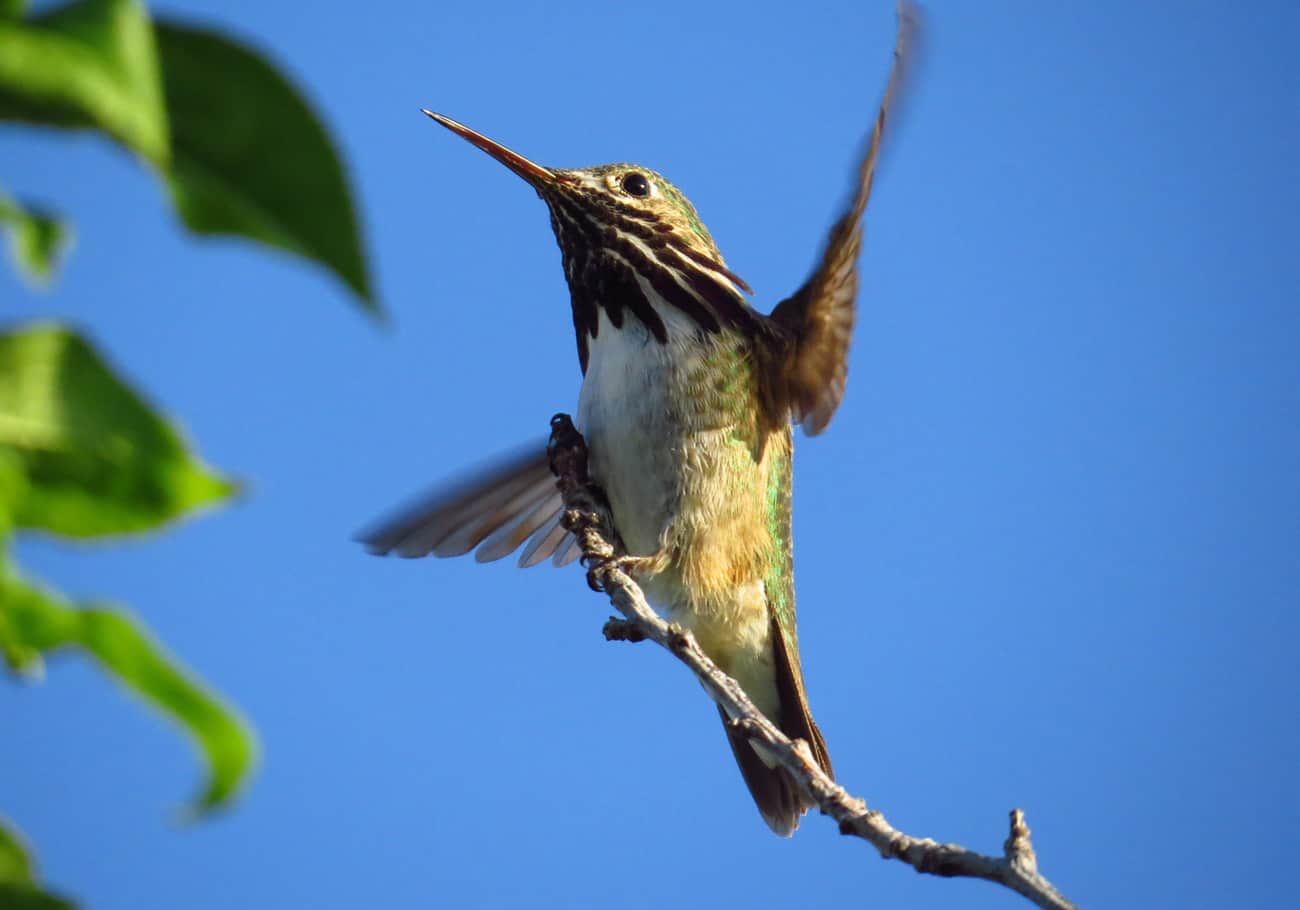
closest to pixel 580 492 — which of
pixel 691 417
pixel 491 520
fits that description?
pixel 691 417

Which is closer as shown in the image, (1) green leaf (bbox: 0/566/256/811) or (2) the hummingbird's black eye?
(1) green leaf (bbox: 0/566/256/811)

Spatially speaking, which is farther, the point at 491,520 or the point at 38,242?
the point at 491,520

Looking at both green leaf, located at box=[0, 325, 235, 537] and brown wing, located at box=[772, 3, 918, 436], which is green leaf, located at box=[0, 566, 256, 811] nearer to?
green leaf, located at box=[0, 325, 235, 537]

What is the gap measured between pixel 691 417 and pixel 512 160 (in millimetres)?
1343

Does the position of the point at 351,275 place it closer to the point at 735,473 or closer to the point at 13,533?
the point at 13,533

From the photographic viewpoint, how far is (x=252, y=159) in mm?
905

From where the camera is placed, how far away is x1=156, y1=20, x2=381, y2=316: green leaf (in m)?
0.87

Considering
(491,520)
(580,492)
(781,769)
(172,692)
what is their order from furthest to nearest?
(491,520), (781,769), (580,492), (172,692)

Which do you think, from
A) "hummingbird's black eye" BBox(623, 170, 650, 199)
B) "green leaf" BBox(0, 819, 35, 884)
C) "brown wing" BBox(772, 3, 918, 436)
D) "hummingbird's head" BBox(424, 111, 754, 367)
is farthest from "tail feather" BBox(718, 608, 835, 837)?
"green leaf" BBox(0, 819, 35, 884)

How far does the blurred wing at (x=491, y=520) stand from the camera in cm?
585

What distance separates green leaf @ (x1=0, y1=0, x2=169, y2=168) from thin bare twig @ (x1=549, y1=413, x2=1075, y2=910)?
209 cm

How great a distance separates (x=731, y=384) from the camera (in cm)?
518

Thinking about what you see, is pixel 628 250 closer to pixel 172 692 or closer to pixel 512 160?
pixel 512 160

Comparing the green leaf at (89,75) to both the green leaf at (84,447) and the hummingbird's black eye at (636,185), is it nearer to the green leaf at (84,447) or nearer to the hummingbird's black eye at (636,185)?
the green leaf at (84,447)
